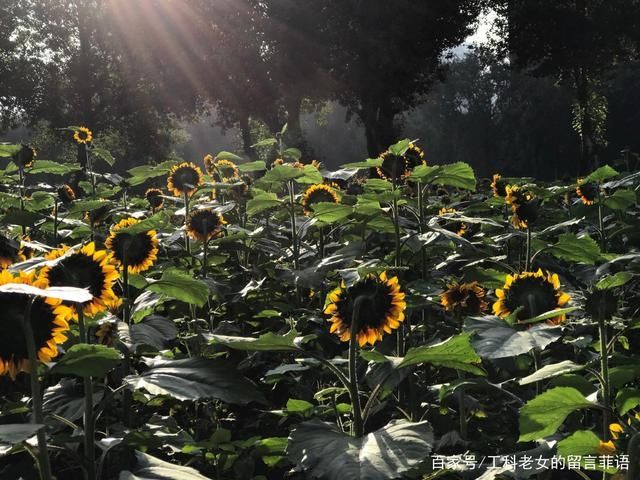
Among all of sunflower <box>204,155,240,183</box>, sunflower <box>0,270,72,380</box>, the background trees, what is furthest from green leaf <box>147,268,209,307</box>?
the background trees

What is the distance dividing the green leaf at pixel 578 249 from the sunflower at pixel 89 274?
1691 mm

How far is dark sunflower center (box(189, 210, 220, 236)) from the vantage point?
395 cm

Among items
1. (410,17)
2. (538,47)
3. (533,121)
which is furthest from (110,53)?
(533,121)

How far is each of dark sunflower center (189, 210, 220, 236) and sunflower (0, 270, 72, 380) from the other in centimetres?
225

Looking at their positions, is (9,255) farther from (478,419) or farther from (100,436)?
(478,419)

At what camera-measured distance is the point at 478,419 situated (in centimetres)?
293

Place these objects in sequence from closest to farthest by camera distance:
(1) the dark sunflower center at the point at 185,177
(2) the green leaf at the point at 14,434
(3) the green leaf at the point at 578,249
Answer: (2) the green leaf at the point at 14,434 < (3) the green leaf at the point at 578,249 < (1) the dark sunflower center at the point at 185,177

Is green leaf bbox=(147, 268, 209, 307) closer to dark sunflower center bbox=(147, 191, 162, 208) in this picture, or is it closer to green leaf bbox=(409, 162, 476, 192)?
green leaf bbox=(409, 162, 476, 192)

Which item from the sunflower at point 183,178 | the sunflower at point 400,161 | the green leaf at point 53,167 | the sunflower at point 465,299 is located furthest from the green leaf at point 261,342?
the green leaf at point 53,167

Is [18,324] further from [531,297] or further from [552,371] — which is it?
[531,297]

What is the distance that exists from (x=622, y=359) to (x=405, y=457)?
1.04 meters

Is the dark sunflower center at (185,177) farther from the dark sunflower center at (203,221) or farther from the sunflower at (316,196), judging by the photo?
the sunflower at (316,196)

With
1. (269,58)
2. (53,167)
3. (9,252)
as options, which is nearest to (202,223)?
(53,167)

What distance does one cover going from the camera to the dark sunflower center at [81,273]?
2.01 m
